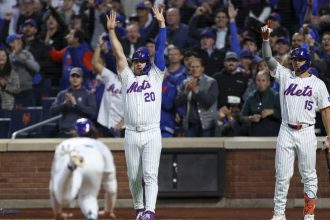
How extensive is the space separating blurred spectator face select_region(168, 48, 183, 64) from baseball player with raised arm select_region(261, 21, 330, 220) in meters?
3.46

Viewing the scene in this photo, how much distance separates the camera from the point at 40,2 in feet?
60.2

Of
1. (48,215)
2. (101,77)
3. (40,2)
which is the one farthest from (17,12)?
(48,215)

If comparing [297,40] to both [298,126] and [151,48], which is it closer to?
[151,48]

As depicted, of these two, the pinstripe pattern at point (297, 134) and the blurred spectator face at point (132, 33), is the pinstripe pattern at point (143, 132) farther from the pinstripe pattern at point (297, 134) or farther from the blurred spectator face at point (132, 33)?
the blurred spectator face at point (132, 33)

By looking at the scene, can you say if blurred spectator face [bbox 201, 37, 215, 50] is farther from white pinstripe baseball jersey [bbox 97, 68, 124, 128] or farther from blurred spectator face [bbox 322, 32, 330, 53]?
blurred spectator face [bbox 322, 32, 330, 53]

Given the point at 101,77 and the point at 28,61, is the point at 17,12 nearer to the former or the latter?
the point at 28,61

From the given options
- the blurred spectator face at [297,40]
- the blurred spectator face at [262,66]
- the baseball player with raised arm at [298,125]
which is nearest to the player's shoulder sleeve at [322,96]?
the baseball player with raised arm at [298,125]

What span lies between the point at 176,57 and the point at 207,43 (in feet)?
2.64

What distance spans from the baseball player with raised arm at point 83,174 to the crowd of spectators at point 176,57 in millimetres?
5515

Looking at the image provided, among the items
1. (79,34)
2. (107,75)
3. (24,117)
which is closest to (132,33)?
(79,34)

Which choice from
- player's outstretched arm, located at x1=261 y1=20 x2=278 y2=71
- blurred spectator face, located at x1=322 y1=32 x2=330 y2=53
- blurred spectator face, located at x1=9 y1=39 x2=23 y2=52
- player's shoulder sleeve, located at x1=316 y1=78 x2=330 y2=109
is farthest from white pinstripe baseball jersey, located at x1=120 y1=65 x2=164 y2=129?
blurred spectator face, located at x1=9 y1=39 x2=23 y2=52

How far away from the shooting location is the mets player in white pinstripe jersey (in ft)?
39.1

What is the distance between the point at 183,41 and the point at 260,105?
2.69 meters

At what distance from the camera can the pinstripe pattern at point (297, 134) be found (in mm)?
12156
